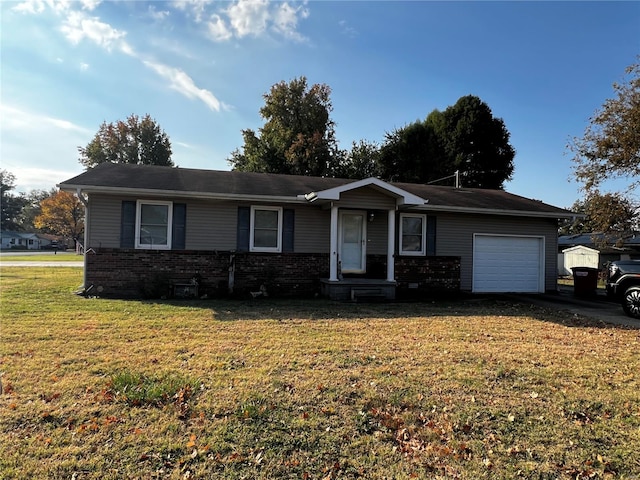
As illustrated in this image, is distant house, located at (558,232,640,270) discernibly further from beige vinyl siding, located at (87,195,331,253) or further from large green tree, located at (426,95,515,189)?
beige vinyl siding, located at (87,195,331,253)

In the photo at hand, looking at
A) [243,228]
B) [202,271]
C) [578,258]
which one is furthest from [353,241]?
[578,258]

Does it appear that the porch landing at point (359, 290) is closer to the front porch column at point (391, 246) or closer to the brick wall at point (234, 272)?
the front porch column at point (391, 246)

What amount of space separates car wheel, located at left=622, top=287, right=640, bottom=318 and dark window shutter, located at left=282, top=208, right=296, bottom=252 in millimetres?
8381

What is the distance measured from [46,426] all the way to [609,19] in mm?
14771

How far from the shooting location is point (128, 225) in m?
10.9

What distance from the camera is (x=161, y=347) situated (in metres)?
5.50

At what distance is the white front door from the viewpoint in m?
12.4

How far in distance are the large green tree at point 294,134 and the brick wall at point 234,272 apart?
19.5m

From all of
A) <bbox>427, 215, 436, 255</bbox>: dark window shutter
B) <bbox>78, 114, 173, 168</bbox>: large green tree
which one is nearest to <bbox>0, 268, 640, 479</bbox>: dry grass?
<bbox>427, 215, 436, 255</bbox>: dark window shutter

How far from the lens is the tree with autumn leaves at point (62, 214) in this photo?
49.1 m

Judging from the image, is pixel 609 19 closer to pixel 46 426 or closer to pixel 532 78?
pixel 532 78

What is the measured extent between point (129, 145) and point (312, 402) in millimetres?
46634

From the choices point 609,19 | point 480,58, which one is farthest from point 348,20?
point 609,19

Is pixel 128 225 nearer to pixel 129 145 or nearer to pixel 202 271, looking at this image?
pixel 202 271
